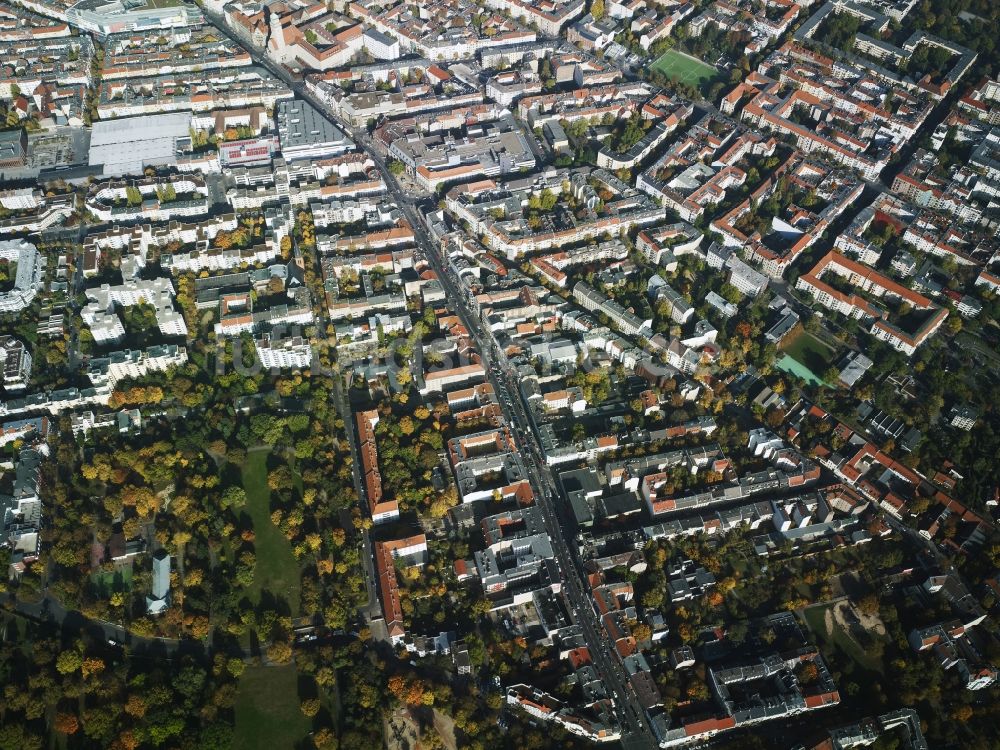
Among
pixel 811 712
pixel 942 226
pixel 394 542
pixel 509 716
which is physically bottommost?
pixel 811 712

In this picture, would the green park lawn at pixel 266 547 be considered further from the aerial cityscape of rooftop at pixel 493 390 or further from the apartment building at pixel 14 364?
the apartment building at pixel 14 364

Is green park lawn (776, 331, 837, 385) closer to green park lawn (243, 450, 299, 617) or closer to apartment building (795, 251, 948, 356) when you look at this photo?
apartment building (795, 251, 948, 356)

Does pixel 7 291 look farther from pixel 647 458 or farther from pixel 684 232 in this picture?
pixel 684 232

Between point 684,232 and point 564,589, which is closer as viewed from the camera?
point 564,589

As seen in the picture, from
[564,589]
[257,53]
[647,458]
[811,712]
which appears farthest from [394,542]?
[257,53]

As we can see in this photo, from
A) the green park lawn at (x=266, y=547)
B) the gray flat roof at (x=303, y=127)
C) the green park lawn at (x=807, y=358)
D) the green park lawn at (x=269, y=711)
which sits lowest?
the green park lawn at (x=269, y=711)

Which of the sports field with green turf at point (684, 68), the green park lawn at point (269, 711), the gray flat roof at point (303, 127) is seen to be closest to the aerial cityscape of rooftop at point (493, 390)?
the green park lawn at point (269, 711)
